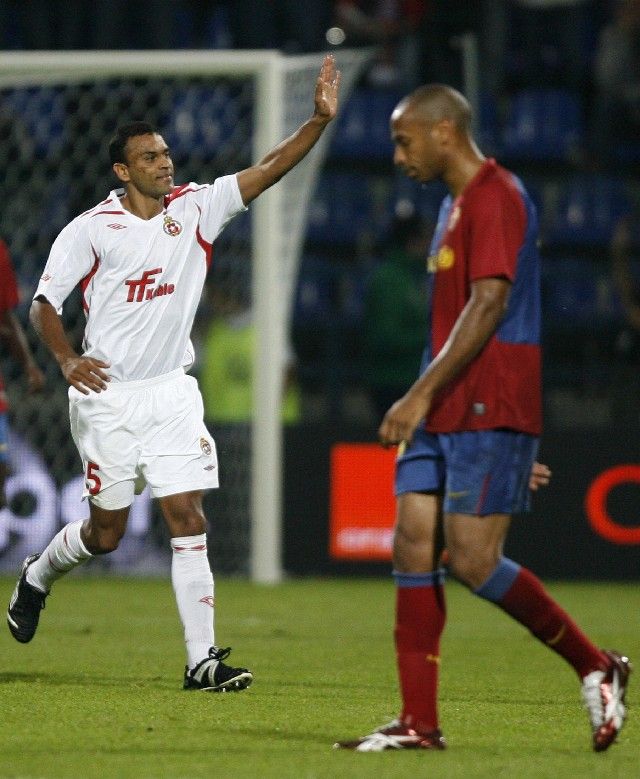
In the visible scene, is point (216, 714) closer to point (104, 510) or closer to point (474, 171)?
point (104, 510)

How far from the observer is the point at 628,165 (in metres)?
16.9

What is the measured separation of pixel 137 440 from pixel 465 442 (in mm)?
2122

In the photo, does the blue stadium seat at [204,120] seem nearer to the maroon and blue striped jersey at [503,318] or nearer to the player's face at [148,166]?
the player's face at [148,166]

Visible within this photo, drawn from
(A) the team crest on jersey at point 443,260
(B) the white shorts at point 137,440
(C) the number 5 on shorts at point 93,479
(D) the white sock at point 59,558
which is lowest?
(D) the white sock at point 59,558

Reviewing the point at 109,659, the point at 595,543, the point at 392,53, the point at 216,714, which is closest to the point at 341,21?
the point at 392,53

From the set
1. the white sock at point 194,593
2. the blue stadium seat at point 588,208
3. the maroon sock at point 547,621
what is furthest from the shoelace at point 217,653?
the blue stadium seat at point 588,208

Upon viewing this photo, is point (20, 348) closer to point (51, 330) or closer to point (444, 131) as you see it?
point (51, 330)

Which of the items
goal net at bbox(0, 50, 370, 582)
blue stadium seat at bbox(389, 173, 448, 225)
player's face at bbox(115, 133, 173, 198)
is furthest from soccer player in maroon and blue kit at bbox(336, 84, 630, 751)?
blue stadium seat at bbox(389, 173, 448, 225)

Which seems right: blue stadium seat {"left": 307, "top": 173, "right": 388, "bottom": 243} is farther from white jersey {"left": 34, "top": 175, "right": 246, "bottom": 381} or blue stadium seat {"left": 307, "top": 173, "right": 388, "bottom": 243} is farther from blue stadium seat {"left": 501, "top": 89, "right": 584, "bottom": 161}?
white jersey {"left": 34, "top": 175, "right": 246, "bottom": 381}

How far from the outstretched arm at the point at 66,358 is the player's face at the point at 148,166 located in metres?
0.59

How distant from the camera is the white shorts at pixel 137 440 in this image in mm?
6562

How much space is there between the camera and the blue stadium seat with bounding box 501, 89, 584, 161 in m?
16.7

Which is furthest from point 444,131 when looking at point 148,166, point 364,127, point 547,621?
point 364,127

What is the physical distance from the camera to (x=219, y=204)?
6777 millimetres
